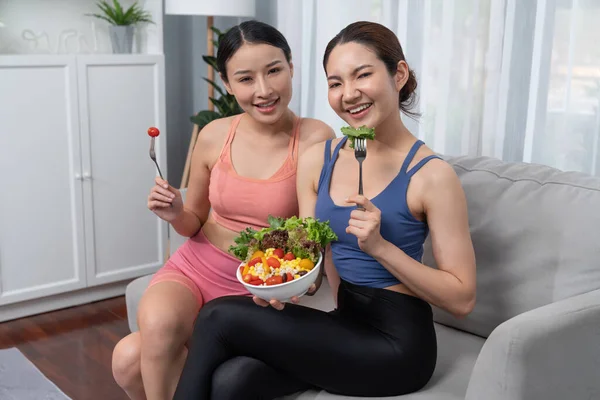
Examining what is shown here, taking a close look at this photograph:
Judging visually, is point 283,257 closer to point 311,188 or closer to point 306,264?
point 306,264

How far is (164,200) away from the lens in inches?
74.0

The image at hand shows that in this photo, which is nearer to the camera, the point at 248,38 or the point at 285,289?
the point at 285,289

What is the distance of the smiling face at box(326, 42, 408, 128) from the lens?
65.9 inches

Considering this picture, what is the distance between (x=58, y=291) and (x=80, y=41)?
125 cm

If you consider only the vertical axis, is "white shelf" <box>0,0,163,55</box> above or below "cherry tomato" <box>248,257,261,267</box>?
above

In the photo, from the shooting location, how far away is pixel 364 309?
1.66m

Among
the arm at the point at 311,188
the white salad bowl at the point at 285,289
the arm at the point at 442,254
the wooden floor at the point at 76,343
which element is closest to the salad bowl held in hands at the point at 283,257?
the white salad bowl at the point at 285,289

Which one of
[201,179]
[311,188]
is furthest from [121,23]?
[311,188]

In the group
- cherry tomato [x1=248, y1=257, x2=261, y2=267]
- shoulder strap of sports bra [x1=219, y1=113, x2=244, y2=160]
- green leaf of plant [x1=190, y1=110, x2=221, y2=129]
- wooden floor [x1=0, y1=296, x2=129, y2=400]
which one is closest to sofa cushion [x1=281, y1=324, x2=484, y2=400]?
cherry tomato [x1=248, y1=257, x2=261, y2=267]

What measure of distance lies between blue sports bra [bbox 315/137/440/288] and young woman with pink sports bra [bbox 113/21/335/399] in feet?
0.82

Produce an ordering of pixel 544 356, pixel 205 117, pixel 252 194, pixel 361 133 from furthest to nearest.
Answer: pixel 205 117 → pixel 252 194 → pixel 361 133 → pixel 544 356

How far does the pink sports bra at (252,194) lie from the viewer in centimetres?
193

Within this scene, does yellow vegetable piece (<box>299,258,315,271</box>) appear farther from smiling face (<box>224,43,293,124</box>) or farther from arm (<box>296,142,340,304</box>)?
smiling face (<box>224,43,293,124</box>)

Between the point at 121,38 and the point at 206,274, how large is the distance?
1932 millimetres
